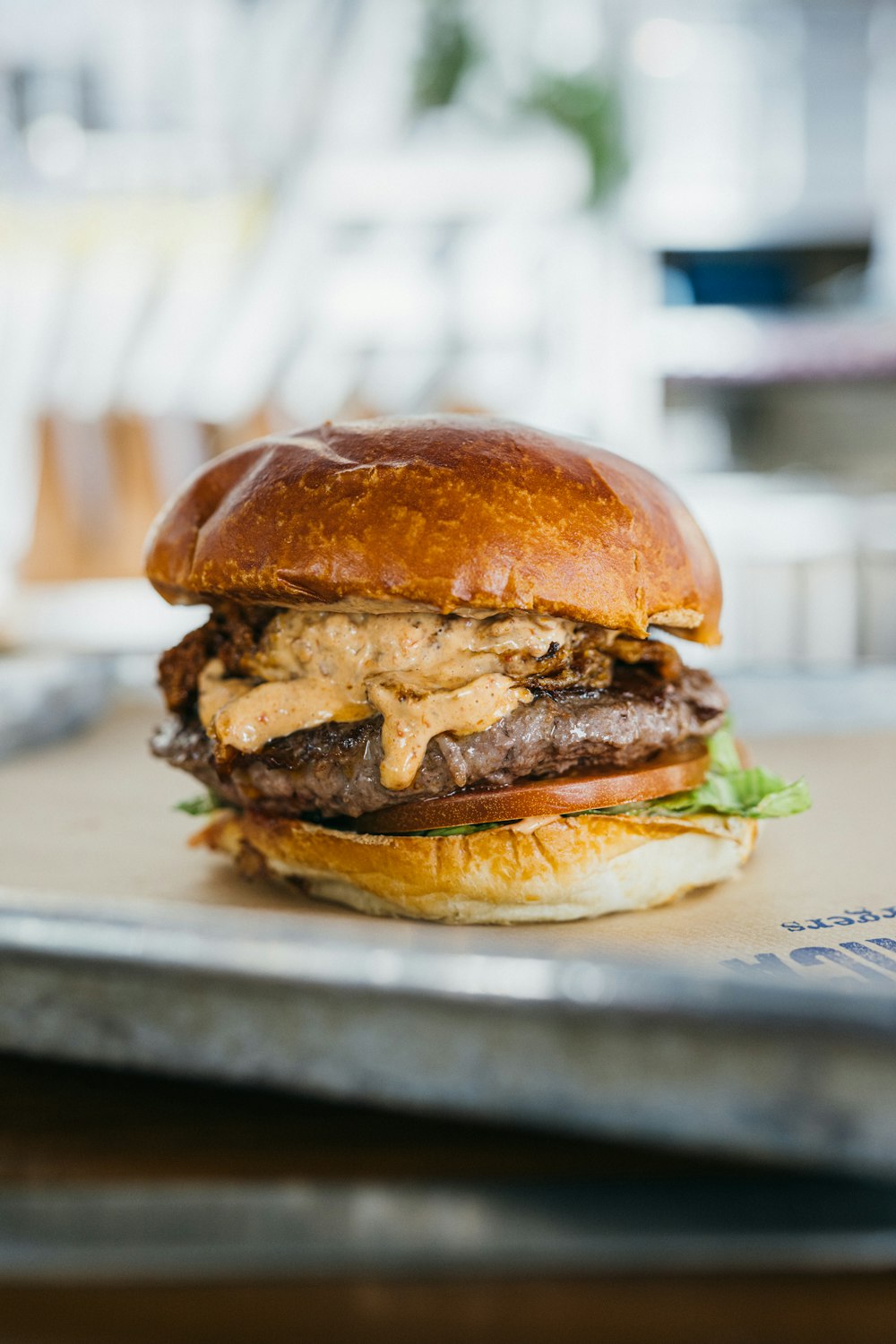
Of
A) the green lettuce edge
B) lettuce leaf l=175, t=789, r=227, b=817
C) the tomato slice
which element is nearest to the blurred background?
lettuce leaf l=175, t=789, r=227, b=817

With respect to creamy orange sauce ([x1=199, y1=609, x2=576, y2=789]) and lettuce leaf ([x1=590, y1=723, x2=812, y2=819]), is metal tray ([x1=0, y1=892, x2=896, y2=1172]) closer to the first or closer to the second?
creamy orange sauce ([x1=199, y1=609, x2=576, y2=789])

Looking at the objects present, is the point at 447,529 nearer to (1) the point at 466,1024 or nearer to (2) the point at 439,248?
(1) the point at 466,1024

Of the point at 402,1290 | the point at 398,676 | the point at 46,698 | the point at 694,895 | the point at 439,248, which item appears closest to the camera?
the point at 402,1290

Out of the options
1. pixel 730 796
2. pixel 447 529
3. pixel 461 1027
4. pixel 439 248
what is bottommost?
pixel 730 796

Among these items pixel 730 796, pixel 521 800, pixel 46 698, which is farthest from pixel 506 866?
pixel 46 698

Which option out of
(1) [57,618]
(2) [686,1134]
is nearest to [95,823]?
(2) [686,1134]

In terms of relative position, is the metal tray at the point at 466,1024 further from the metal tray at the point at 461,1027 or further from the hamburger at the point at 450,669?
the hamburger at the point at 450,669

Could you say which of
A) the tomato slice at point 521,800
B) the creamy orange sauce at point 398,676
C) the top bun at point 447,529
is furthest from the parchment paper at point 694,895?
the top bun at point 447,529
